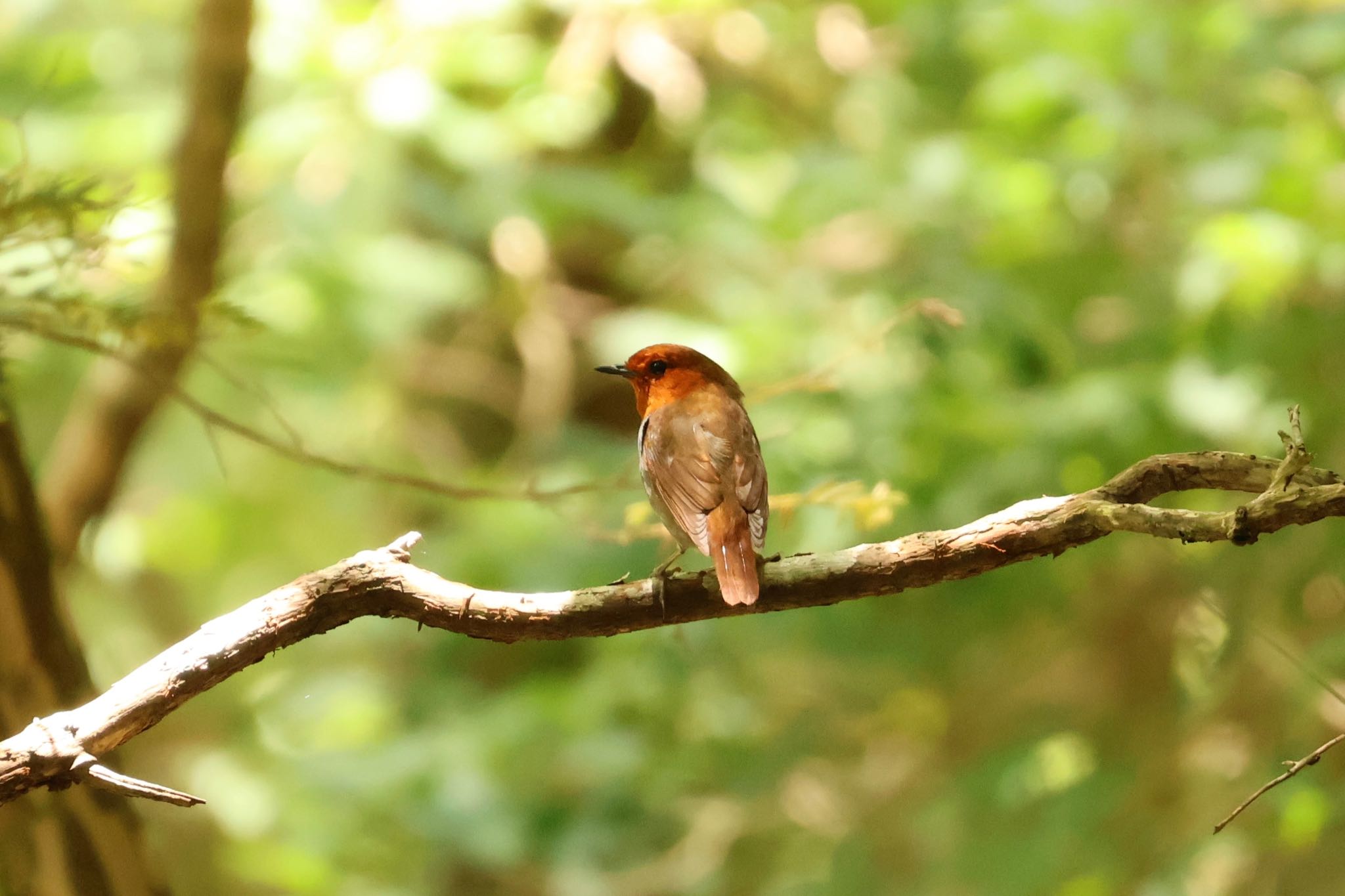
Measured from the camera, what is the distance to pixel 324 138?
4.67 metres

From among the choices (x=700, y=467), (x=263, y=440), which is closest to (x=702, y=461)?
(x=700, y=467)

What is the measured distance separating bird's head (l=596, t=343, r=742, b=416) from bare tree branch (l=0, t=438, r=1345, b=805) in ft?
3.92

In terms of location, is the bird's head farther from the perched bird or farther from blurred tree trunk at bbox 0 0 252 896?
blurred tree trunk at bbox 0 0 252 896

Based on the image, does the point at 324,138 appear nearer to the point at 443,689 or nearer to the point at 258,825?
the point at 443,689

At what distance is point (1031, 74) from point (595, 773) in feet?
10.3

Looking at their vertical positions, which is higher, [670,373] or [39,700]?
[670,373]

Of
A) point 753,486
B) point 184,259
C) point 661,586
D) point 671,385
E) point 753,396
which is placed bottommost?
point 661,586

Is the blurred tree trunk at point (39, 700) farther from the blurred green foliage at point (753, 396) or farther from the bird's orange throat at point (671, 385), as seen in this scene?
the bird's orange throat at point (671, 385)

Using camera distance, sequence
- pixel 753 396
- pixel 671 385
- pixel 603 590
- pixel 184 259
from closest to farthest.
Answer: pixel 603 590 → pixel 753 396 → pixel 671 385 → pixel 184 259

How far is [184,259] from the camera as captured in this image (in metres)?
4.19

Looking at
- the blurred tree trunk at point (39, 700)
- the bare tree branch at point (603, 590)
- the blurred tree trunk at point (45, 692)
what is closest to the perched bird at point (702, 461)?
the bare tree branch at point (603, 590)

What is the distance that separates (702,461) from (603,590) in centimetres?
75

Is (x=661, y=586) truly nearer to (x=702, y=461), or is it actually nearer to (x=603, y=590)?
(x=603, y=590)

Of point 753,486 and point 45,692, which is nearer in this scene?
point 753,486
